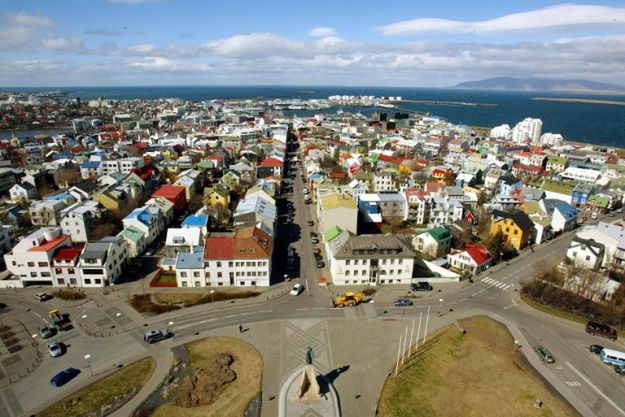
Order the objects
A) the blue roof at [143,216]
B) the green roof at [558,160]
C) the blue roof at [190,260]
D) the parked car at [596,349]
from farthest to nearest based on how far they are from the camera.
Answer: the green roof at [558,160] → the blue roof at [143,216] → the blue roof at [190,260] → the parked car at [596,349]

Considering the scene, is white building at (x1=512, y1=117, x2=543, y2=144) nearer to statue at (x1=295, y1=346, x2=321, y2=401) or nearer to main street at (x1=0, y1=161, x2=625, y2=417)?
main street at (x1=0, y1=161, x2=625, y2=417)

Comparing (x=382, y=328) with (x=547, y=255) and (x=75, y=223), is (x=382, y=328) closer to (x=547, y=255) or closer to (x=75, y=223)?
(x=547, y=255)

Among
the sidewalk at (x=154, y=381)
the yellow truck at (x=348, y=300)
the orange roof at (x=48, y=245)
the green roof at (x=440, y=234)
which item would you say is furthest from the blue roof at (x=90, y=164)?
the green roof at (x=440, y=234)

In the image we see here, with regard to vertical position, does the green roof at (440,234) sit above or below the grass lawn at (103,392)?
above

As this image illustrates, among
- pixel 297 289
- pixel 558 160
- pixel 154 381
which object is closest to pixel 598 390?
pixel 297 289

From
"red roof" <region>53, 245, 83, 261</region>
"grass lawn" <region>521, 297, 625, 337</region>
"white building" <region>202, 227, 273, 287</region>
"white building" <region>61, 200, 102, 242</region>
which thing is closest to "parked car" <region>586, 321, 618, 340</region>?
"grass lawn" <region>521, 297, 625, 337</region>

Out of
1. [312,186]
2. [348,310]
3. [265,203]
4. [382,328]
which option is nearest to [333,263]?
[348,310]

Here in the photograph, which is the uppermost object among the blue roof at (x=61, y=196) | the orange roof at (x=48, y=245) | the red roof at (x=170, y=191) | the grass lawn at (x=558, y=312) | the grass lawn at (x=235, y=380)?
the red roof at (x=170, y=191)

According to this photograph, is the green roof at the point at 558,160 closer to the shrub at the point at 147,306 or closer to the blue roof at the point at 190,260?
the blue roof at the point at 190,260
